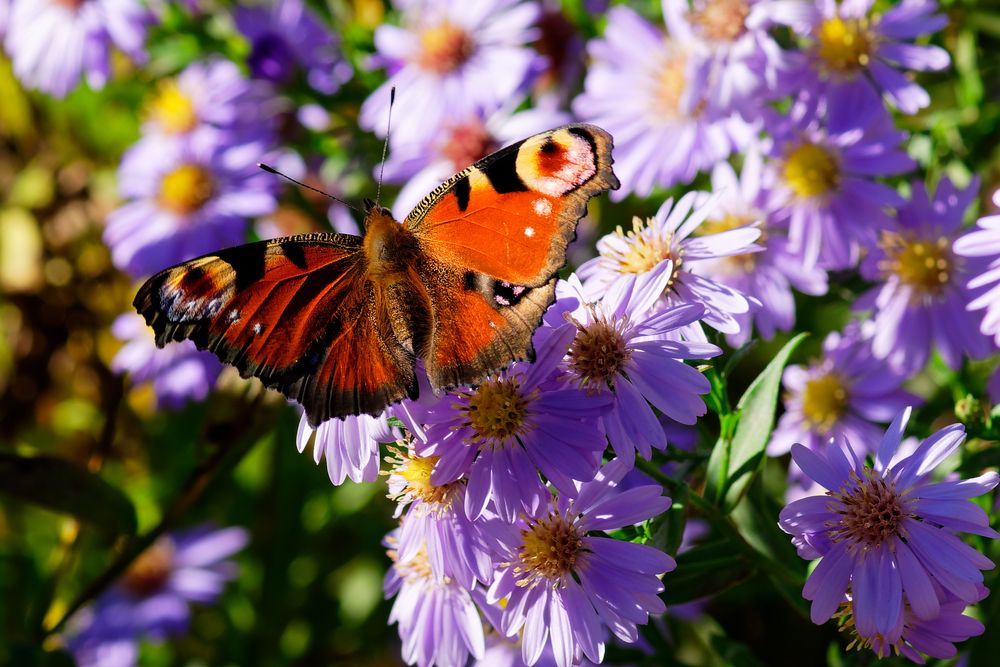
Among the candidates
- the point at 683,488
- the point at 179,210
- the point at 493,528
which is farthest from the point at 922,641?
the point at 179,210

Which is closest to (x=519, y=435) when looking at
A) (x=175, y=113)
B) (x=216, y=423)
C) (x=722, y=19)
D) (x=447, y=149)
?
(x=216, y=423)

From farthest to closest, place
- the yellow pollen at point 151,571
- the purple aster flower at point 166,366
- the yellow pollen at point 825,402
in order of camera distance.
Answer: the yellow pollen at point 151,571 → the purple aster flower at point 166,366 → the yellow pollen at point 825,402

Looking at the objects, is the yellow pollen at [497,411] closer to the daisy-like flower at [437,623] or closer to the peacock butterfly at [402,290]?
the peacock butterfly at [402,290]

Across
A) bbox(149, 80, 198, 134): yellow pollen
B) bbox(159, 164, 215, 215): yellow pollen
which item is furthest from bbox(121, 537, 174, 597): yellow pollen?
bbox(149, 80, 198, 134): yellow pollen

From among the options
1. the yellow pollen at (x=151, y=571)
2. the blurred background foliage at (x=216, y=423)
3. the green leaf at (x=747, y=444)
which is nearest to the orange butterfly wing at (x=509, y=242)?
the green leaf at (x=747, y=444)

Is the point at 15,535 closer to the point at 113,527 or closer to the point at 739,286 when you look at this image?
the point at 113,527

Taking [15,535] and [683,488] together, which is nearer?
[683,488]
